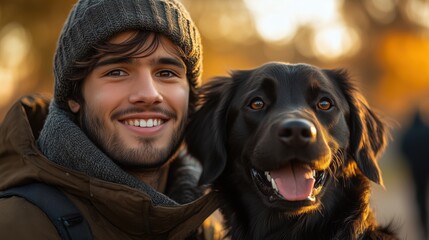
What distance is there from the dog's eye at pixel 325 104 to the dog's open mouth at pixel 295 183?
42 cm

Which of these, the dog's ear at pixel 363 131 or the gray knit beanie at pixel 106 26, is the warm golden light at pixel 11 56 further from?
the dog's ear at pixel 363 131

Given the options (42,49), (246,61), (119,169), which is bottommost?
(246,61)

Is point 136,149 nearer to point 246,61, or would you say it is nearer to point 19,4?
point 19,4

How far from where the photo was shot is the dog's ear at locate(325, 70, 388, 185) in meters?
3.95

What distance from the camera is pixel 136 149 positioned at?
3.81 m

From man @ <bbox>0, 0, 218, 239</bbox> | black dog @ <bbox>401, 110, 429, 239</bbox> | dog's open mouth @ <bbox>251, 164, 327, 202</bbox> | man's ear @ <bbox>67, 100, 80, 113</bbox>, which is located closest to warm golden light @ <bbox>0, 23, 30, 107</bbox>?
black dog @ <bbox>401, 110, 429, 239</bbox>

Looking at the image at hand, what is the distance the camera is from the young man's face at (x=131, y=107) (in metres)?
3.81

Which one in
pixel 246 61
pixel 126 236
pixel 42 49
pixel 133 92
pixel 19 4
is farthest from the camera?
pixel 246 61

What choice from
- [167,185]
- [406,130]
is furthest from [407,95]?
[167,185]

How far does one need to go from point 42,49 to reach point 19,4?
1.47m

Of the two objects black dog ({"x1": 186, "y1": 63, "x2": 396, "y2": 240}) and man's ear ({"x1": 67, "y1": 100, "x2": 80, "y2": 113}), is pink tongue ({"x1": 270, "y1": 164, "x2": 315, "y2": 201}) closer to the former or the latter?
→ black dog ({"x1": 186, "y1": 63, "x2": 396, "y2": 240})

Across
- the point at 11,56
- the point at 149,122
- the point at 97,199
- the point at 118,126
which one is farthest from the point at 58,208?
the point at 11,56

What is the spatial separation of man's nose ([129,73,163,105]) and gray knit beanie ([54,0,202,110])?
30 centimetres

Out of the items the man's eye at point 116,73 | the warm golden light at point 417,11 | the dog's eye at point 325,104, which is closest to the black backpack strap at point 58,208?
the man's eye at point 116,73
